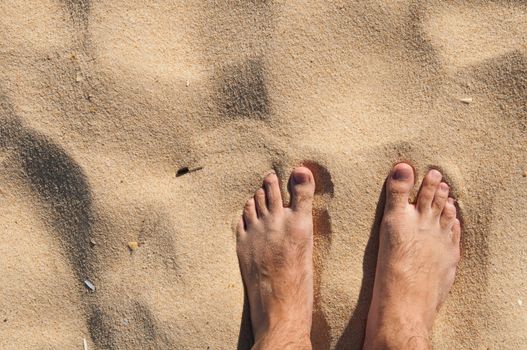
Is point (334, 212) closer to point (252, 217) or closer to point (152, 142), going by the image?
point (252, 217)

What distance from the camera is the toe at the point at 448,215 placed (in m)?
1.63

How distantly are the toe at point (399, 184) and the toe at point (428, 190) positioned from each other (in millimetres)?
55

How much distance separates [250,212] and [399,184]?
0.54m

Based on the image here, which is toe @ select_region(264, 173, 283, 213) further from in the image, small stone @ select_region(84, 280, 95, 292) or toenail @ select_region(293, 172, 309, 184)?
small stone @ select_region(84, 280, 95, 292)

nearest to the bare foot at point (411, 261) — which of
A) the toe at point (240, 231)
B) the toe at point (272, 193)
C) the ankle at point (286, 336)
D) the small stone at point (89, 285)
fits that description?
the ankle at point (286, 336)

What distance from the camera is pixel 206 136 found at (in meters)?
1.57

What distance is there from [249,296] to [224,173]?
0.46 metres

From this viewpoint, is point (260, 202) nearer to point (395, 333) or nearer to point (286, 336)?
point (286, 336)

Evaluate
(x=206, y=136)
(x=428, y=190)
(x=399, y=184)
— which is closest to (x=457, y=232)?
(x=428, y=190)

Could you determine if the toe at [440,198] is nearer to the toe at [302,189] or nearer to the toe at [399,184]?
the toe at [399,184]

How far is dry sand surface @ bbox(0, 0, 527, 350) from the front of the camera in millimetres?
1555

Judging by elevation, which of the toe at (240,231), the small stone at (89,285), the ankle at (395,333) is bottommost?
the ankle at (395,333)

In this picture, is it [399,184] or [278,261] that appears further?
[278,261]

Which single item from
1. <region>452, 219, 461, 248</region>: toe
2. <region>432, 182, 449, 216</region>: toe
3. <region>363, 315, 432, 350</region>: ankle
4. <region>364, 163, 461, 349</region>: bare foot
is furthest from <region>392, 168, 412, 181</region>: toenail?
<region>363, 315, 432, 350</region>: ankle
